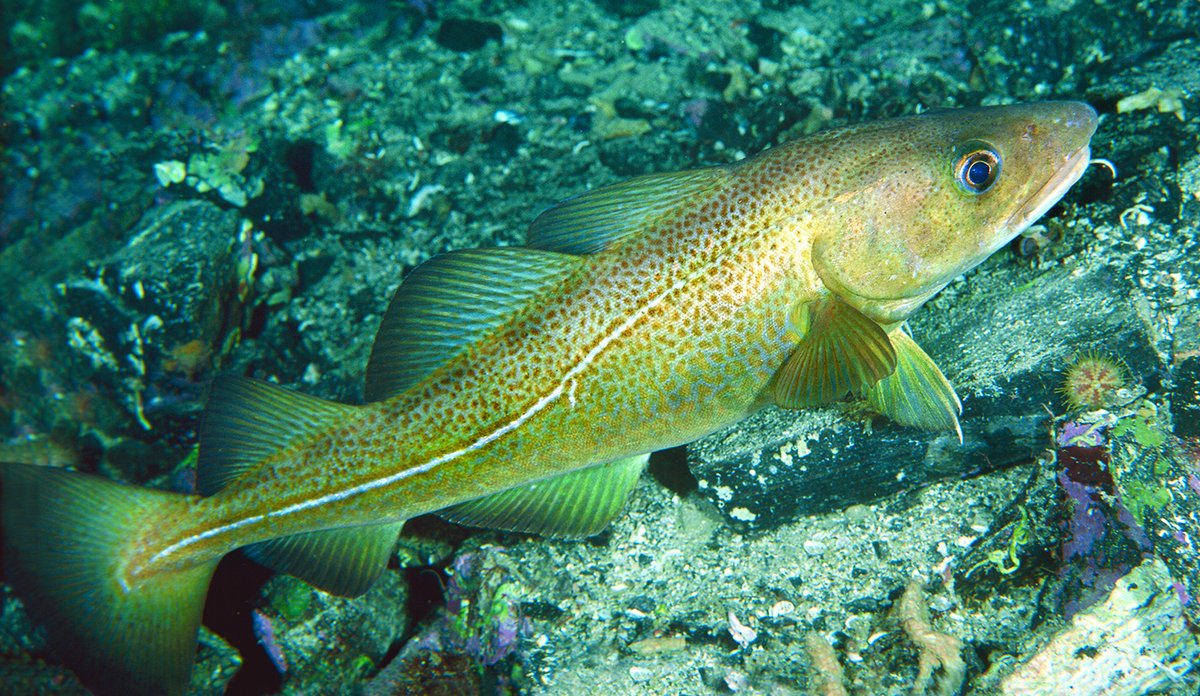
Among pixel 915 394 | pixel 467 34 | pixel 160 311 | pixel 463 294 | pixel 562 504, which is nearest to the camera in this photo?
pixel 463 294

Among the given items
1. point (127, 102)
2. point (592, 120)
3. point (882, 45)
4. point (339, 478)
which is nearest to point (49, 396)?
point (127, 102)

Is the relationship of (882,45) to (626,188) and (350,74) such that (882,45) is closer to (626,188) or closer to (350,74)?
(626,188)

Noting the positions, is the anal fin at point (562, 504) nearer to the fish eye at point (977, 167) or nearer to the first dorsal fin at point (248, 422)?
the first dorsal fin at point (248, 422)

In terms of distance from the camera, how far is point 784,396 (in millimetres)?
2609

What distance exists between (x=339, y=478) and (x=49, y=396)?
176 inches

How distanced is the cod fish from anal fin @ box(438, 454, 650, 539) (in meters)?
0.17

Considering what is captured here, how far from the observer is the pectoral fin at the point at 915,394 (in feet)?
9.02

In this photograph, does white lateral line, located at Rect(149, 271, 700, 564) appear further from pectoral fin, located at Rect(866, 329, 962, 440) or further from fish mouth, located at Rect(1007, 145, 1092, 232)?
fish mouth, located at Rect(1007, 145, 1092, 232)

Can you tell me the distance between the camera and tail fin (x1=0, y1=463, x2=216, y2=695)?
266cm

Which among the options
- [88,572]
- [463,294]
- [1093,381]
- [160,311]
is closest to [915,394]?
[1093,381]

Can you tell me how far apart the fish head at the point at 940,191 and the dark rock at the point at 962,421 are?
1.85 feet

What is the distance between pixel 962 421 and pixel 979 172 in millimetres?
1094

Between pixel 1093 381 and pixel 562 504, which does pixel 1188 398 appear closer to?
pixel 1093 381

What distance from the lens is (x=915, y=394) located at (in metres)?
2.79
